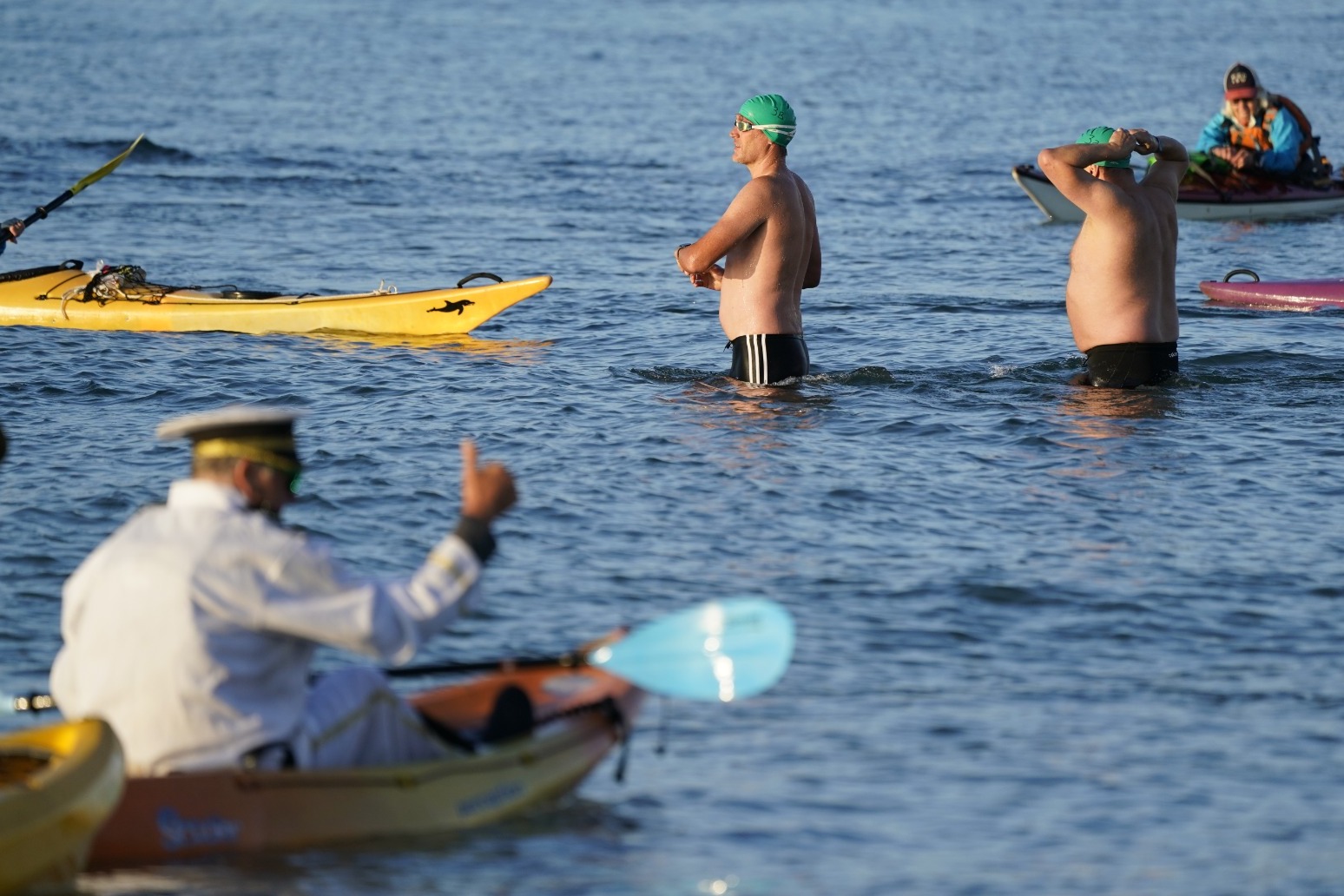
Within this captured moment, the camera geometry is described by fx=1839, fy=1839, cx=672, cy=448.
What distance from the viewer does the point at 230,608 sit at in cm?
452

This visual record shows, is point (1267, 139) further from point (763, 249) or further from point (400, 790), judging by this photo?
point (400, 790)

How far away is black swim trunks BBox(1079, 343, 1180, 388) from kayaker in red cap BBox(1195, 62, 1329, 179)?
912 cm

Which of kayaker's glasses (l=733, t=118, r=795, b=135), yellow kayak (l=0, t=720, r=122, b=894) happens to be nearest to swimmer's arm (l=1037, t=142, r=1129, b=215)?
kayaker's glasses (l=733, t=118, r=795, b=135)

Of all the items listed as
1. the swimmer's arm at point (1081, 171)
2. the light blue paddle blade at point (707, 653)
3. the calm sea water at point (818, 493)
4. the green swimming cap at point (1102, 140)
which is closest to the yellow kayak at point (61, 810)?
the calm sea water at point (818, 493)

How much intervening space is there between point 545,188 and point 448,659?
15761 millimetres

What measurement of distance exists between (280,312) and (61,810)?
30.3ft

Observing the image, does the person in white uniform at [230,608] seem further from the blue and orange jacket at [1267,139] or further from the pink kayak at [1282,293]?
the blue and orange jacket at [1267,139]

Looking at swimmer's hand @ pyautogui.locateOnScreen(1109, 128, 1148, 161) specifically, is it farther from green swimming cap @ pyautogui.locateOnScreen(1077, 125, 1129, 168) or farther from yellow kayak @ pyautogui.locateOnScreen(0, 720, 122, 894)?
yellow kayak @ pyautogui.locateOnScreen(0, 720, 122, 894)

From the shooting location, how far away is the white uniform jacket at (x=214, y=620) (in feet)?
14.7

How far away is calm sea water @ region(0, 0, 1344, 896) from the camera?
5500 millimetres

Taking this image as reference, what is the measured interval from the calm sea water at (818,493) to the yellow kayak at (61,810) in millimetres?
288

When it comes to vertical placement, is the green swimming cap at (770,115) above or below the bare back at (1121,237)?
above

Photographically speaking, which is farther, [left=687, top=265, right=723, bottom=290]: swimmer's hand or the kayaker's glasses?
[left=687, top=265, right=723, bottom=290]: swimmer's hand

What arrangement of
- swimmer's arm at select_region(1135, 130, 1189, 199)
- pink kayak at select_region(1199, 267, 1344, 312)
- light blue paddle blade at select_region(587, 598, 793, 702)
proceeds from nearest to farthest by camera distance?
light blue paddle blade at select_region(587, 598, 793, 702), swimmer's arm at select_region(1135, 130, 1189, 199), pink kayak at select_region(1199, 267, 1344, 312)
